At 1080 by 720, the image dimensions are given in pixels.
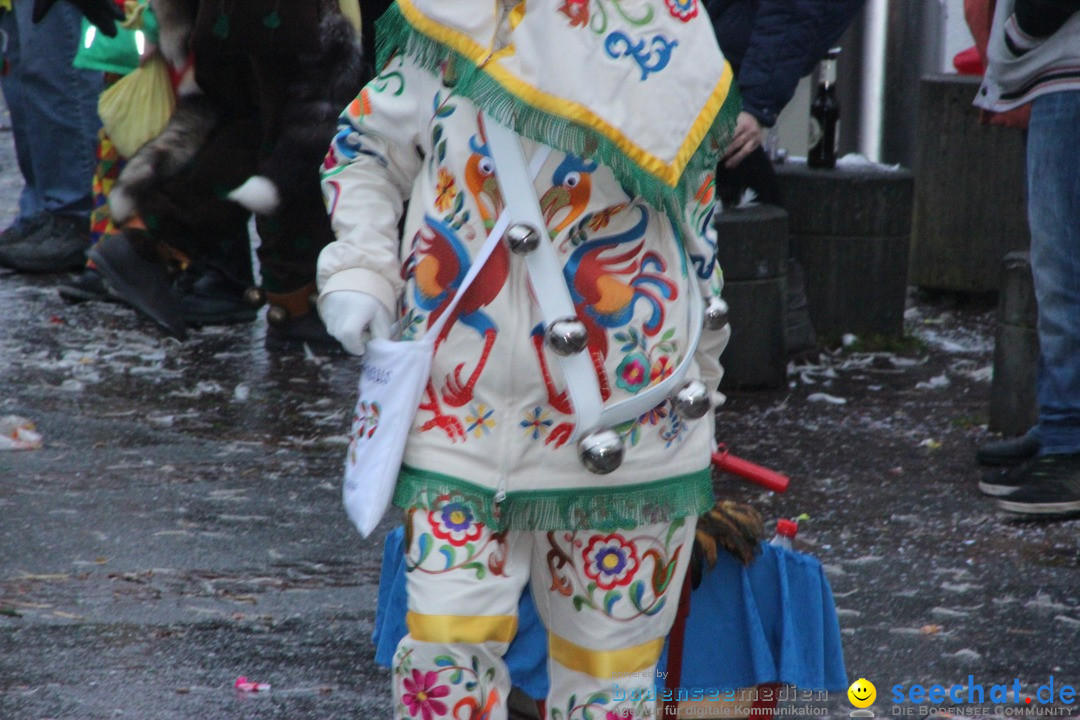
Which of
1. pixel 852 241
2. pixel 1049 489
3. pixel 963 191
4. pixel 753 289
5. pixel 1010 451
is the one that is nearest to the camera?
pixel 1049 489

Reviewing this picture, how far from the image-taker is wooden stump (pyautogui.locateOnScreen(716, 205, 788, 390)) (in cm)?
594

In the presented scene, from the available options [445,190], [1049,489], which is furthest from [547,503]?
[1049,489]

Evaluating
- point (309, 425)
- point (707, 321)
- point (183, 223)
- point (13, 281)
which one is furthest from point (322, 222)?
point (707, 321)

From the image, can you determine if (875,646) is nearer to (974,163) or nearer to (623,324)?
(623,324)

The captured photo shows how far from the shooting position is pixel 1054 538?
15.1 feet

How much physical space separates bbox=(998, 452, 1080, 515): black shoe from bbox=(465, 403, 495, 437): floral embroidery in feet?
8.51

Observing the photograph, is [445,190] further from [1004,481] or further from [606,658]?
[1004,481]

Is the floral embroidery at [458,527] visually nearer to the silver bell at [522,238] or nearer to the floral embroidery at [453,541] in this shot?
the floral embroidery at [453,541]

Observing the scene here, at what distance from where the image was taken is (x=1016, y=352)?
213 inches

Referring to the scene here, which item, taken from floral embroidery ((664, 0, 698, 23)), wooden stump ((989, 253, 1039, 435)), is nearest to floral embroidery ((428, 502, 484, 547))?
floral embroidery ((664, 0, 698, 23))

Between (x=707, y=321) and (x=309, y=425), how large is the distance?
2.97m

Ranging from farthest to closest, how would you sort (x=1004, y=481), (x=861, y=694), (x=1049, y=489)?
(x=1004, y=481) < (x=1049, y=489) < (x=861, y=694)

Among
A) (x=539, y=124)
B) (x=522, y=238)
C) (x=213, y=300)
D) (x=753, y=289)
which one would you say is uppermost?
(x=539, y=124)

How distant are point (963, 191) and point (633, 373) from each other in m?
5.16
